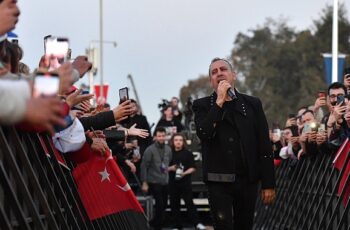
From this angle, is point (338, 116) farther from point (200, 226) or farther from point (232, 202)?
point (200, 226)

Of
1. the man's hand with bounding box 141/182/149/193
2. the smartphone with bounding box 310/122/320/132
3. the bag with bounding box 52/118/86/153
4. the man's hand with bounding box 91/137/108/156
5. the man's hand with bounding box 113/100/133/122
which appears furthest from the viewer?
the man's hand with bounding box 141/182/149/193

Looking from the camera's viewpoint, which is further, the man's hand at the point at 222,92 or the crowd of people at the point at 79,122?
the man's hand at the point at 222,92

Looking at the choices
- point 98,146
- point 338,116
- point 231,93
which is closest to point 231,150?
point 231,93

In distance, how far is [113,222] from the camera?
1287cm

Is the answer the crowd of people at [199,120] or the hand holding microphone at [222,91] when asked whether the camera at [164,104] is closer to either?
the crowd of people at [199,120]

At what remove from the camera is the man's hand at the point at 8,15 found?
546 cm

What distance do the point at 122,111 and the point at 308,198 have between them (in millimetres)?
6580

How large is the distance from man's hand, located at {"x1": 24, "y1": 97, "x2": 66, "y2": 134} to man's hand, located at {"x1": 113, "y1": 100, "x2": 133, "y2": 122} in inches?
239

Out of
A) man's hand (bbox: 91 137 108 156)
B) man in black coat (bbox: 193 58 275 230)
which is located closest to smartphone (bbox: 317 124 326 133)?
man in black coat (bbox: 193 58 275 230)

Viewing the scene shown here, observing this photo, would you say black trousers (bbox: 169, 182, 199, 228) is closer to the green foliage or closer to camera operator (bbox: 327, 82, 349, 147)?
camera operator (bbox: 327, 82, 349, 147)

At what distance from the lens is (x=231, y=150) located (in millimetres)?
12531

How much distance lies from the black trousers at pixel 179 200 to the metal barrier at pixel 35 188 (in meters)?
16.5

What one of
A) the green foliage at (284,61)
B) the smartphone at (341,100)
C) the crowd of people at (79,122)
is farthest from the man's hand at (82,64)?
the green foliage at (284,61)

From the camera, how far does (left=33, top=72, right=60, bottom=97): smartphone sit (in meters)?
4.79
